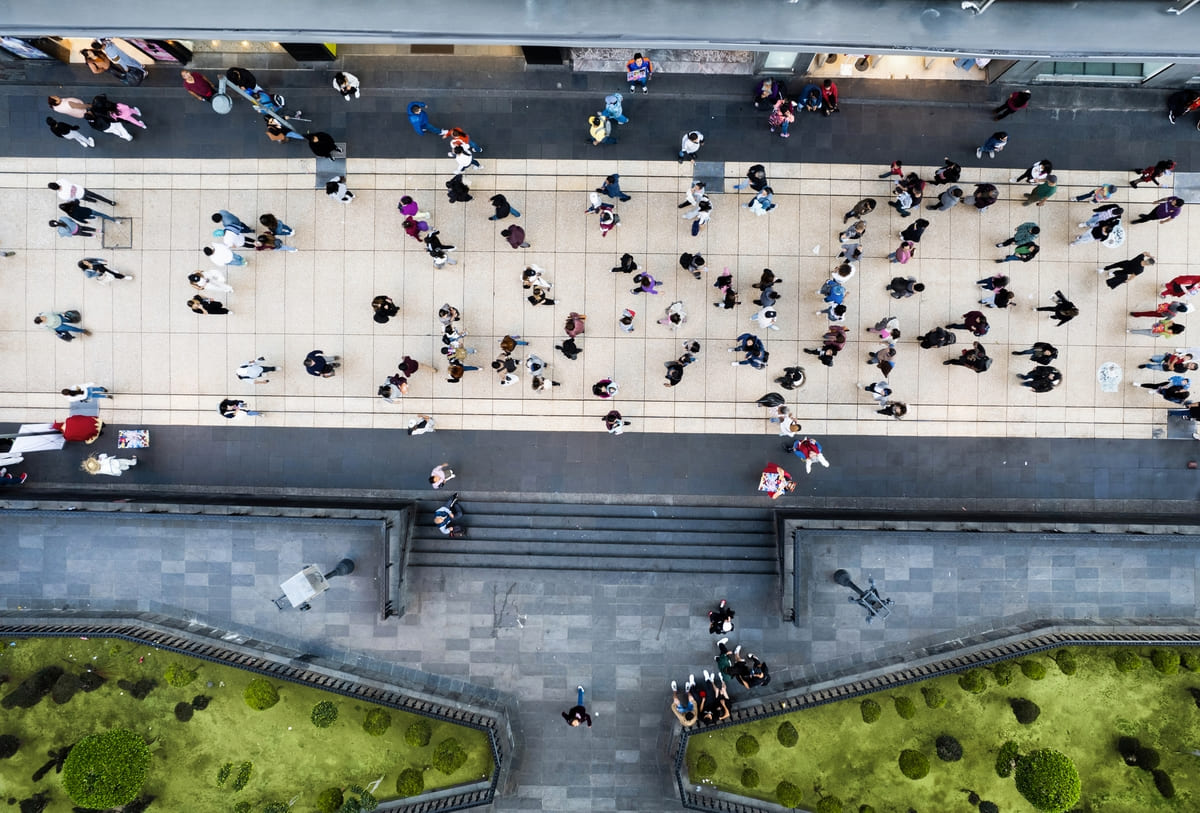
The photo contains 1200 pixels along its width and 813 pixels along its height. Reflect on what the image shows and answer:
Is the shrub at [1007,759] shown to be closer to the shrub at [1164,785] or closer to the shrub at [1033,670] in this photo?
the shrub at [1033,670]

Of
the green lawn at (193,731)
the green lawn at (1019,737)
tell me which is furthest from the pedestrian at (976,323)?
the green lawn at (193,731)

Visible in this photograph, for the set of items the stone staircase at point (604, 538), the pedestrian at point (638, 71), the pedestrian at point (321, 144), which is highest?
the pedestrian at point (638, 71)

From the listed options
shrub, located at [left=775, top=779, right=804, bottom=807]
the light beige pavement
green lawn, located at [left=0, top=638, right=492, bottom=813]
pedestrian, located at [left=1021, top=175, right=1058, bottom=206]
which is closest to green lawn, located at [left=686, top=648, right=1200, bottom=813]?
shrub, located at [left=775, top=779, right=804, bottom=807]

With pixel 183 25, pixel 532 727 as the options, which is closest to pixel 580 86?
pixel 183 25

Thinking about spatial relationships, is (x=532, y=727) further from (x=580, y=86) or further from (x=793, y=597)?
(x=580, y=86)

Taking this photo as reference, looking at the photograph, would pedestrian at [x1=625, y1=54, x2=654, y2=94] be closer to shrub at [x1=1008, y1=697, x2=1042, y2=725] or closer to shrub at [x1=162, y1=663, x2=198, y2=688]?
shrub at [x1=1008, y1=697, x2=1042, y2=725]

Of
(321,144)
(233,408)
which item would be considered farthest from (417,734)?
(321,144)

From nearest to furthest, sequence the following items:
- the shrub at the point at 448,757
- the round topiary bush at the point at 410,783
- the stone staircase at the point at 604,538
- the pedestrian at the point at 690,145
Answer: the pedestrian at the point at 690,145 → the shrub at the point at 448,757 → the round topiary bush at the point at 410,783 → the stone staircase at the point at 604,538
